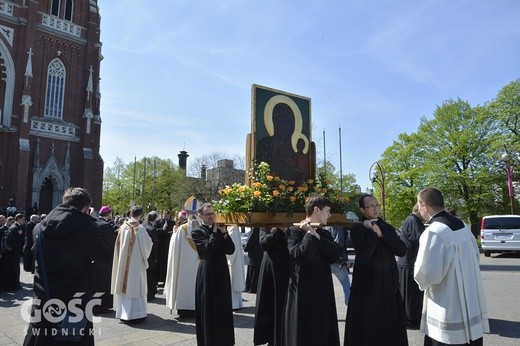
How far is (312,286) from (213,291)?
1.60m

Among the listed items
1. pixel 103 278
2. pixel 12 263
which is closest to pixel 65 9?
pixel 12 263

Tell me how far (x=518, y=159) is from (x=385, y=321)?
31.0 meters

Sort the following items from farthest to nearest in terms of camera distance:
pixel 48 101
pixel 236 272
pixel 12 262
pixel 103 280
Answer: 1. pixel 48 101
2. pixel 12 262
3. pixel 236 272
4. pixel 103 280

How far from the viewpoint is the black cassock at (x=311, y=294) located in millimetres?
4512

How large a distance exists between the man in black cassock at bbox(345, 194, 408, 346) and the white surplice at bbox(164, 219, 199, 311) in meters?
4.16

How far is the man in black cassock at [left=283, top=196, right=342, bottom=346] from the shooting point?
14.8 feet

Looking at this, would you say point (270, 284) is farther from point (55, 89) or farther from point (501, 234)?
point (55, 89)

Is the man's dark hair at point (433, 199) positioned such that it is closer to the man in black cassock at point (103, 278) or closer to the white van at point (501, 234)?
the man in black cassock at point (103, 278)

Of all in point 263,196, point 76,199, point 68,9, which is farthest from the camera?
point 68,9

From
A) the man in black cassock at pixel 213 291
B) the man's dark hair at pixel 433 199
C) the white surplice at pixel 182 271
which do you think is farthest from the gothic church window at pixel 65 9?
the man's dark hair at pixel 433 199

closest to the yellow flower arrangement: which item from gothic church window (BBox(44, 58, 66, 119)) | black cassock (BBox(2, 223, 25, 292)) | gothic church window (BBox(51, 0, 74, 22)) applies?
black cassock (BBox(2, 223, 25, 292))

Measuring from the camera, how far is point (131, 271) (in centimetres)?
779

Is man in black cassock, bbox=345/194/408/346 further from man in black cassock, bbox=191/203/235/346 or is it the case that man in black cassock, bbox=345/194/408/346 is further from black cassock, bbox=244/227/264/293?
black cassock, bbox=244/227/264/293

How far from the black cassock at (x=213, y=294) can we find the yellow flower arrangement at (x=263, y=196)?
687 mm
